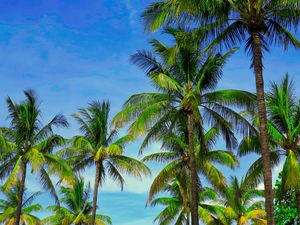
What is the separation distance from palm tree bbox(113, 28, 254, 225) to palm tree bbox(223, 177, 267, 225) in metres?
17.5

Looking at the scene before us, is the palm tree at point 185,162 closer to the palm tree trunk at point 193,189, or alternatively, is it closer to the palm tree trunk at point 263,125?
the palm tree trunk at point 193,189

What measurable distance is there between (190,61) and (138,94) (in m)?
3.44

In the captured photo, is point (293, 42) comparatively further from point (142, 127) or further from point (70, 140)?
point (70, 140)

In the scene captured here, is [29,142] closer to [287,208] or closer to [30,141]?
[30,141]

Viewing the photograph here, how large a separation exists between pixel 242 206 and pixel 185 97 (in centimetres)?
2190

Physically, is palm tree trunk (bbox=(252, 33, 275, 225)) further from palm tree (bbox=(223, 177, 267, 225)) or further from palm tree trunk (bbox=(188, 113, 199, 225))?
palm tree (bbox=(223, 177, 267, 225))

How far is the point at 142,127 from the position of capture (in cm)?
2458

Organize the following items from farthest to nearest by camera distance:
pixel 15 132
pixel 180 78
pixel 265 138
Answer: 1. pixel 15 132
2. pixel 180 78
3. pixel 265 138

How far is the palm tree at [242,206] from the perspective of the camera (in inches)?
1672

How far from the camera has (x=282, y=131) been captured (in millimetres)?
28766

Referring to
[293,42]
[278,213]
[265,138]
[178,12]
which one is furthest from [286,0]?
[278,213]

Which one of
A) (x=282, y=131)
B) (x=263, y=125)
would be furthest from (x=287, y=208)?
(x=263, y=125)

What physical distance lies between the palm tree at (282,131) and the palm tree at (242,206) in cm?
1305

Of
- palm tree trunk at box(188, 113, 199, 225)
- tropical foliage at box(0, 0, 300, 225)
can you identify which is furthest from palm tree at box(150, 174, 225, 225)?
palm tree trunk at box(188, 113, 199, 225)
